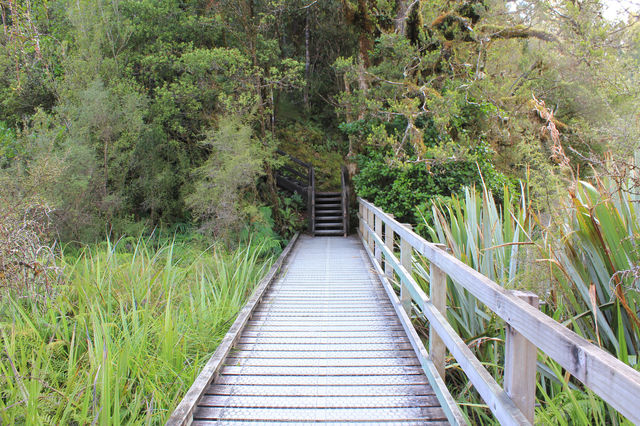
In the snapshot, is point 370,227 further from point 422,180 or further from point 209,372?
point 209,372

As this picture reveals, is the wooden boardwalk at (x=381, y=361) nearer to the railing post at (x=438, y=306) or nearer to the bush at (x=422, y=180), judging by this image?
the railing post at (x=438, y=306)

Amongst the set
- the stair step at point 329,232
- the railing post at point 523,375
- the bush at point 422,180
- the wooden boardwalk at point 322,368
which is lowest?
the wooden boardwalk at point 322,368

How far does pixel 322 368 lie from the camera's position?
10.6 feet

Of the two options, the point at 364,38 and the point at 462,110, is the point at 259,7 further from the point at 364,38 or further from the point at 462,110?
the point at 462,110

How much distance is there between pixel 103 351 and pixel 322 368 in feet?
5.04

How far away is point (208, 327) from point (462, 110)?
7760 mm

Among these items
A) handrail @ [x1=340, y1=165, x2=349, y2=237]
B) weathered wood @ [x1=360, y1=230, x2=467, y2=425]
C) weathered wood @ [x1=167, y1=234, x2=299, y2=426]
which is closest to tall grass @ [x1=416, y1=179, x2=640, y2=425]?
weathered wood @ [x1=360, y1=230, x2=467, y2=425]

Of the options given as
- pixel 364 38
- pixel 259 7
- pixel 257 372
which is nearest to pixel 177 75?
pixel 259 7

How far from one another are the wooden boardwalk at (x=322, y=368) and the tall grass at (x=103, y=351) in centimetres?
37

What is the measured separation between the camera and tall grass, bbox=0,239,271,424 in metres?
2.48

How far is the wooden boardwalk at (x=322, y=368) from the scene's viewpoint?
8.60 feet

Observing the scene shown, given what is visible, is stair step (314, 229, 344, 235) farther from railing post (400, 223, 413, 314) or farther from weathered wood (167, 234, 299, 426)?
railing post (400, 223, 413, 314)

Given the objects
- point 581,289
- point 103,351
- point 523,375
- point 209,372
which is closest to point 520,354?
point 523,375

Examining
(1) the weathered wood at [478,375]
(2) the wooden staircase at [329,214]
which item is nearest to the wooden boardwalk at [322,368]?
(1) the weathered wood at [478,375]
